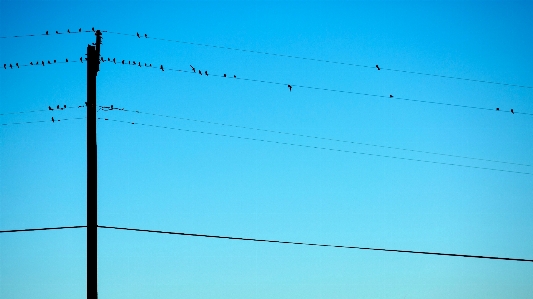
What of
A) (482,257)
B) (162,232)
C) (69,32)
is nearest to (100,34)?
(69,32)

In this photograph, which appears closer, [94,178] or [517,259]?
[94,178]

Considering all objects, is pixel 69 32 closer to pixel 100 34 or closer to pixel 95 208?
pixel 100 34

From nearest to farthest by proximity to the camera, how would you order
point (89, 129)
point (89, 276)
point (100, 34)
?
1. point (89, 276)
2. point (89, 129)
3. point (100, 34)

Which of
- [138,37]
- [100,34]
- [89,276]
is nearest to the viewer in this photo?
[89,276]

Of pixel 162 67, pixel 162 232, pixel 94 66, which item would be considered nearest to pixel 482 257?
pixel 162 232

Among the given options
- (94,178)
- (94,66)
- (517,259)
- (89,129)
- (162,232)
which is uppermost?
(94,66)

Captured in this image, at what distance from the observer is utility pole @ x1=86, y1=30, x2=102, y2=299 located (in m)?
16.9

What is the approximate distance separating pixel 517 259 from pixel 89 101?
13794mm

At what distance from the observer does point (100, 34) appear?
19469mm

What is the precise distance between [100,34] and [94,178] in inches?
169

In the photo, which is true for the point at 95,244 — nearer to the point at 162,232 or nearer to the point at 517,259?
the point at 162,232

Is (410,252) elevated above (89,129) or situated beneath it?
situated beneath

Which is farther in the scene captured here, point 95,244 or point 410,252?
point 410,252

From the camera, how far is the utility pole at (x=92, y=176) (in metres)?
16.9
